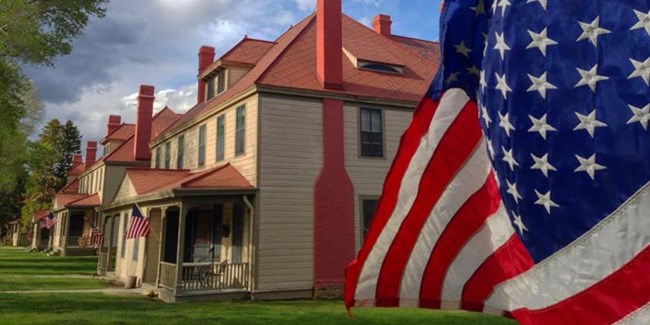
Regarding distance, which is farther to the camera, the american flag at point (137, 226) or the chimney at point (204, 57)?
the chimney at point (204, 57)


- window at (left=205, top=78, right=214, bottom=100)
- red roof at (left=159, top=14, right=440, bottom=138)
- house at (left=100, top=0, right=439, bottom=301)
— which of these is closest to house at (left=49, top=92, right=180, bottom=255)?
window at (left=205, top=78, right=214, bottom=100)

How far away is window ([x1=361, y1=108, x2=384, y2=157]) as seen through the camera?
1717 centimetres

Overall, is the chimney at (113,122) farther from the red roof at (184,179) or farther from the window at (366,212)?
the window at (366,212)

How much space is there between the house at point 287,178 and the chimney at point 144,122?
30.4 ft

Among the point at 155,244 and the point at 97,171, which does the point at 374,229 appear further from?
the point at 97,171

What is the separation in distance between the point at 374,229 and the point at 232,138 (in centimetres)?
1387

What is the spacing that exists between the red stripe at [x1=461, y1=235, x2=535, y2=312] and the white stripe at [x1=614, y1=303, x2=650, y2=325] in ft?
2.34

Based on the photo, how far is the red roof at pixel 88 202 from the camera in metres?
36.8

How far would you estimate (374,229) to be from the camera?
13.6ft

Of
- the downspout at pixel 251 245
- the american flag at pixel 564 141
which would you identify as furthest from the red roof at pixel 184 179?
the american flag at pixel 564 141

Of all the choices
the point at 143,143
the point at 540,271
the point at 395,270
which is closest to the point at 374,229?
the point at 395,270

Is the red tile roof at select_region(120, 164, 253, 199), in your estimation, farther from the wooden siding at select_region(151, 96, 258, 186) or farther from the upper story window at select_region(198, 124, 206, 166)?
the upper story window at select_region(198, 124, 206, 166)

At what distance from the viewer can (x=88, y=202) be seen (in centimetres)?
3750

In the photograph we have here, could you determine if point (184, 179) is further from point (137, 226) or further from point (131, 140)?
point (131, 140)
